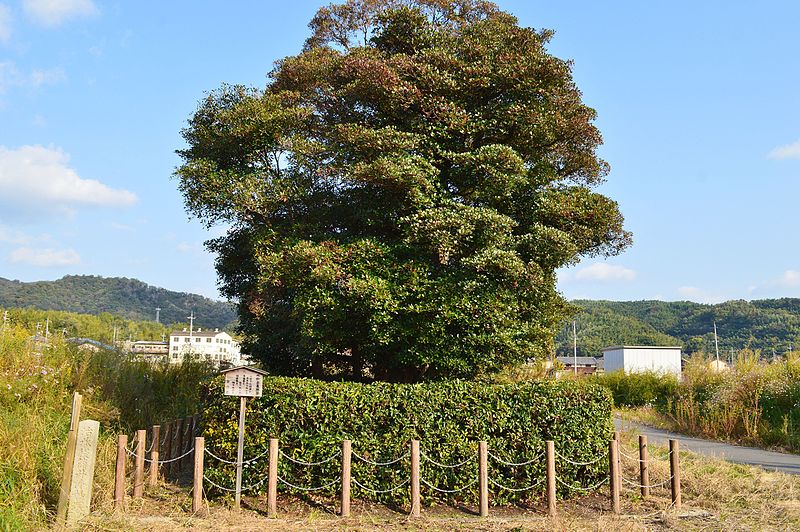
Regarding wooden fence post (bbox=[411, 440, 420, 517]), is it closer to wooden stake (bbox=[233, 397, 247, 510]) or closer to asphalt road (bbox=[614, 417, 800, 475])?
wooden stake (bbox=[233, 397, 247, 510])

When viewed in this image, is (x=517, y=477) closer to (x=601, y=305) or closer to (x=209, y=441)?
(x=209, y=441)

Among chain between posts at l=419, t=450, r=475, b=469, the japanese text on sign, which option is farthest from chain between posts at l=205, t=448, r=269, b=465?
chain between posts at l=419, t=450, r=475, b=469

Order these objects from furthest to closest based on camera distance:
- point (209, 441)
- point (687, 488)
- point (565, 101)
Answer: point (565, 101) < point (687, 488) < point (209, 441)

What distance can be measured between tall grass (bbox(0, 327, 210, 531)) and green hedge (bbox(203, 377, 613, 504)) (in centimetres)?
217

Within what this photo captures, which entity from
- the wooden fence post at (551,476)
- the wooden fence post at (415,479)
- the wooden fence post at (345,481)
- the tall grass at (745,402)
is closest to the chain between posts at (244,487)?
the wooden fence post at (345,481)

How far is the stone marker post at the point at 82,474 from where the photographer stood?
24.3ft

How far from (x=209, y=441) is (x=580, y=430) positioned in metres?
5.46

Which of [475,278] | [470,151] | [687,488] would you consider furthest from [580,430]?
[470,151]

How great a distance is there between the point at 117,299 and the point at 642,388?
108736 millimetres

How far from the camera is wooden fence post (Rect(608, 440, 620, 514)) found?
827cm

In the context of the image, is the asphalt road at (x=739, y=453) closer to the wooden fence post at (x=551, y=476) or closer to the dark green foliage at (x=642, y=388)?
the wooden fence post at (x=551, y=476)

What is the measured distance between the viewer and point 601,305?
8412 centimetres

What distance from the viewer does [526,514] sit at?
8172 millimetres

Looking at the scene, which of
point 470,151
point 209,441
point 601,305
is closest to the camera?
point 209,441
